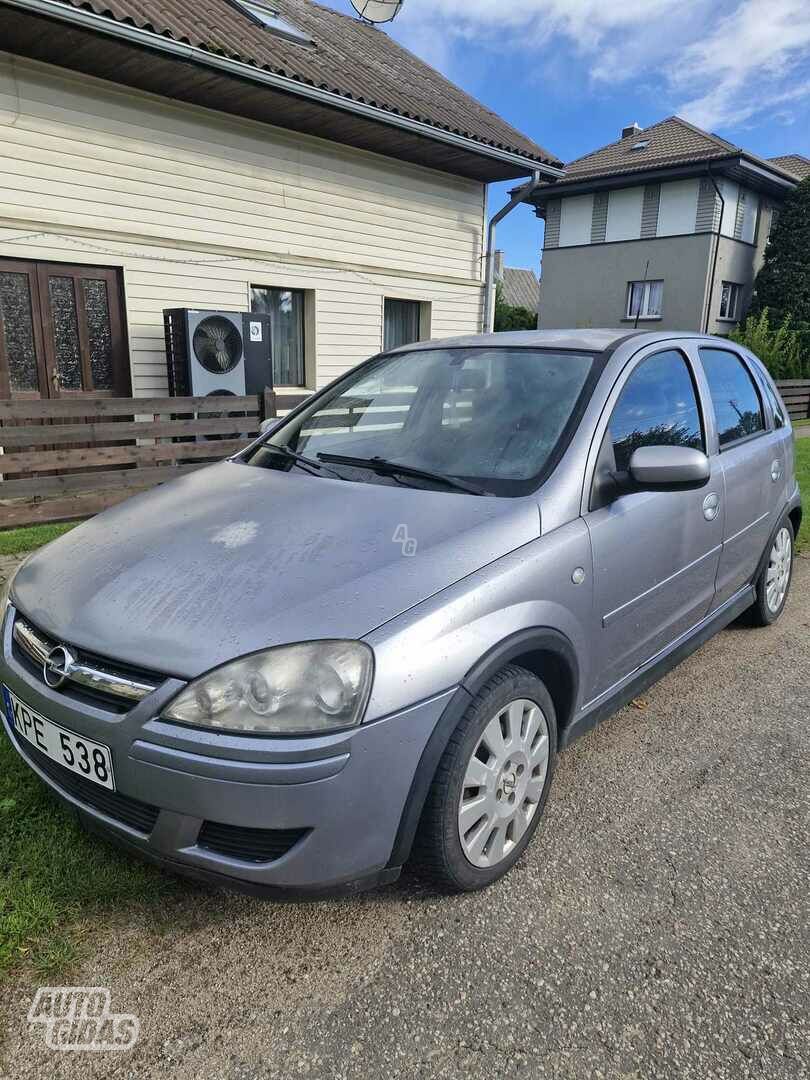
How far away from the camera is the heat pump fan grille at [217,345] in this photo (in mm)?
7863

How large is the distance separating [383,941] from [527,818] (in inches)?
22.5

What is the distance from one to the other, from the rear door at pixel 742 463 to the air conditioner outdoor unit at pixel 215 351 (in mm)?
5432

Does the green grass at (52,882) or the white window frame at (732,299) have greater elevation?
the white window frame at (732,299)

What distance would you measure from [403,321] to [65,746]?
10.0 meters

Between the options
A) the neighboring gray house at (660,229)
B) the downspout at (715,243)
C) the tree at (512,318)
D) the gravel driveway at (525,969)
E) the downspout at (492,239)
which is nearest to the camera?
the gravel driveway at (525,969)

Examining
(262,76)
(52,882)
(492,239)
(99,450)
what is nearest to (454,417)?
(52,882)

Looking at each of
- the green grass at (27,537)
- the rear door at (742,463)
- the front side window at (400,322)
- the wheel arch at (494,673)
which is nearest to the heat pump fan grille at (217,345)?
the green grass at (27,537)

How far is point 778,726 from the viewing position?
321cm

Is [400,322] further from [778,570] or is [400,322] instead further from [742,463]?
[742,463]

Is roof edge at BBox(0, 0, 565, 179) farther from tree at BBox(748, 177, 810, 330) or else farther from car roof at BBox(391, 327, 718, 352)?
tree at BBox(748, 177, 810, 330)

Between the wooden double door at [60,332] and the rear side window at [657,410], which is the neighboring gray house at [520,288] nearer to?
the wooden double door at [60,332]

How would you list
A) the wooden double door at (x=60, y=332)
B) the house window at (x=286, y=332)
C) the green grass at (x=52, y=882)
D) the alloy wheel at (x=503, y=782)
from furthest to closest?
the house window at (x=286, y=332) < the wooden double door at (x=60, y=332) < the alloy wheel at (x=503, y=782) < the green grass at (x=52, y=882)

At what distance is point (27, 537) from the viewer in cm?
560

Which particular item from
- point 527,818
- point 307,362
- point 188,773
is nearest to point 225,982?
point 188,773
